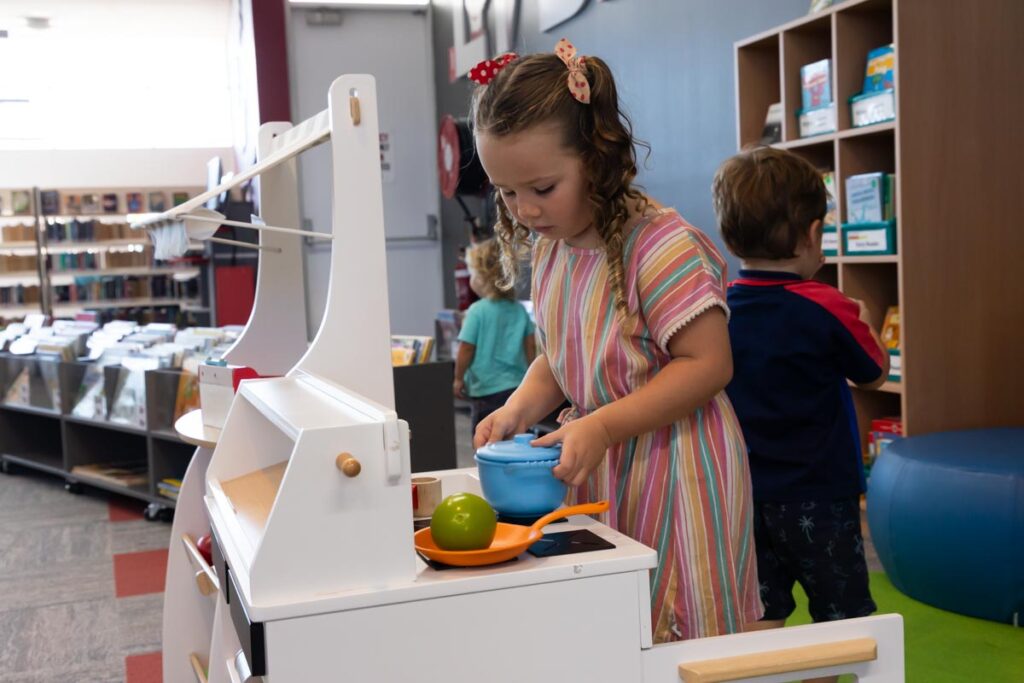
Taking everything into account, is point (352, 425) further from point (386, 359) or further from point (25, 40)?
point (25, 40)

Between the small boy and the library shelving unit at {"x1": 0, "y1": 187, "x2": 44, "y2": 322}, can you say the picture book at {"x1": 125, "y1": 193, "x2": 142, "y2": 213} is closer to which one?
the library shelving unit at {"x1": 0, "y1": 187, "x2": 44, "y2": 322}

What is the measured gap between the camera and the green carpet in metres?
2.31

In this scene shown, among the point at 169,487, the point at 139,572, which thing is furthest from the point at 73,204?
the point at 139,572

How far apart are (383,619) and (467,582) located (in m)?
0.09

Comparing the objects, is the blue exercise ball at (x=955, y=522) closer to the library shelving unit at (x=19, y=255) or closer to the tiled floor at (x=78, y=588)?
the tiled floor at (x=78, y=588)

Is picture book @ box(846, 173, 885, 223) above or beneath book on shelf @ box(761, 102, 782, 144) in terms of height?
beneath

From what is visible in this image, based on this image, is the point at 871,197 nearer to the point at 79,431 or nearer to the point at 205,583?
the point at 205,583

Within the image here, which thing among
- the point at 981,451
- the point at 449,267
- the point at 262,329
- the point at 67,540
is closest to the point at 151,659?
the point at 262,329

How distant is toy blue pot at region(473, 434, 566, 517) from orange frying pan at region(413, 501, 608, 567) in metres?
0.02

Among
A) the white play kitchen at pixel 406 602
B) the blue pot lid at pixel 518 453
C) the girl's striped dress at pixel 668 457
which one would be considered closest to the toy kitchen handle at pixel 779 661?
the white play kitchen at pixel 406 602

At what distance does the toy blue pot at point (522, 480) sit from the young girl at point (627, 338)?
0.02 metres

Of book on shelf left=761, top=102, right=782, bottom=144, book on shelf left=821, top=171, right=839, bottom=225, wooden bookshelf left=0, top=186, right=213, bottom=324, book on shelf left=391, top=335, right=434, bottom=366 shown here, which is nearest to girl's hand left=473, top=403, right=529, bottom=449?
book on shelf left=391, top=335, right=434, bottom=366

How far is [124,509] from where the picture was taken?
15.3 feet

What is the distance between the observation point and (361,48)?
8.98 metres
